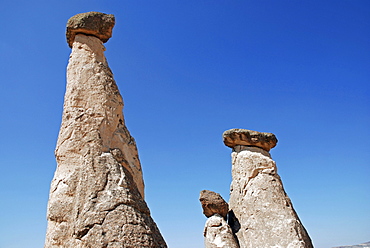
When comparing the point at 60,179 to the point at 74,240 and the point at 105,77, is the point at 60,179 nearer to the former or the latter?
the point at 74,240

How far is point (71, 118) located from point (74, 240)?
7.10 feet

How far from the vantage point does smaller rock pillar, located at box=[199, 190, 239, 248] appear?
391 inches

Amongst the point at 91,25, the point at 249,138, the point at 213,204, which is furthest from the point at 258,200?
the point at 91,25

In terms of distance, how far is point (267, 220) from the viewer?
9914 millimetres

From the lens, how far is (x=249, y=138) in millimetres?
11367

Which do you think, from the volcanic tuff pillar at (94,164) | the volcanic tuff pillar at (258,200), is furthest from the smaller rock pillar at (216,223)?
the volcanic tuff pillar at (94,164)

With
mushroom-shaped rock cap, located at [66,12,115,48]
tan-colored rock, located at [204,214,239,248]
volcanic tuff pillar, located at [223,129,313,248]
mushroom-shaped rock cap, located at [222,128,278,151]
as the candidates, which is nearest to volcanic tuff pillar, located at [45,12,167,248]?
mushroom-shaped rock cap, located at [66,12,115,48]

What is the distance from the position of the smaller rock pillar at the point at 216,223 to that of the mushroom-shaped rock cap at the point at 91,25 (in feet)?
18.0

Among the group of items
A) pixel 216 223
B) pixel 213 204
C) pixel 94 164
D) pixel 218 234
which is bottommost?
pixel 218 234

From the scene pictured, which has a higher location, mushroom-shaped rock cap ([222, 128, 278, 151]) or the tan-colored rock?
mushroom-shaped rock cap ([222, 128, 278, 151])

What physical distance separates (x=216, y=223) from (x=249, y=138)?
9.31ft

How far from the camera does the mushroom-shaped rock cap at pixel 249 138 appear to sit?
37.3 feet

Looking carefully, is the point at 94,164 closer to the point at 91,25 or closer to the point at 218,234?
the point at 91,25

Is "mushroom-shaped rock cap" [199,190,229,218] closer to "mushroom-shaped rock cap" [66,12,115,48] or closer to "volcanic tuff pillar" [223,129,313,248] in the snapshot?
"volcanic tuff pillar" [223,129,313,248]
